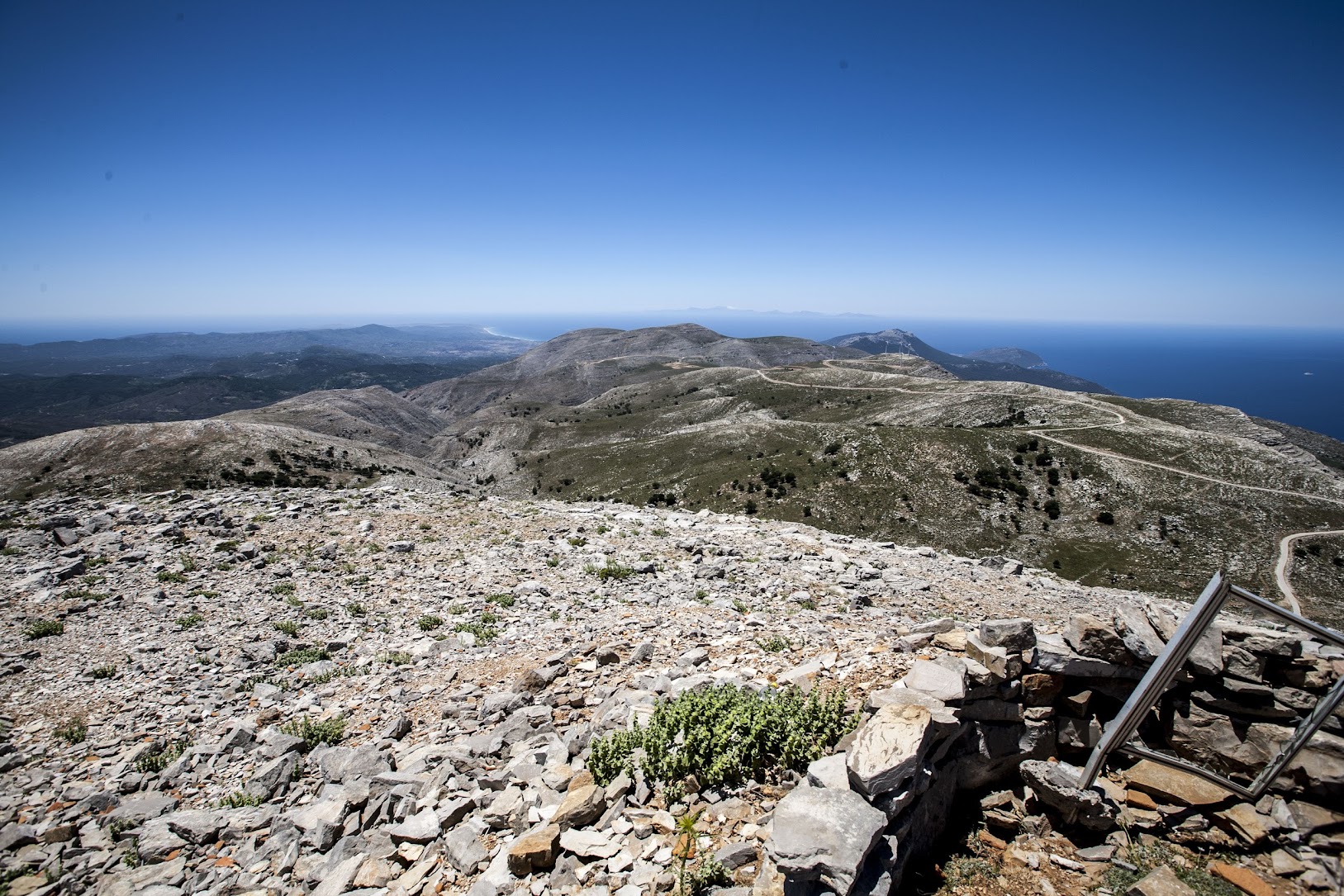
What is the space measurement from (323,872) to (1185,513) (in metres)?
69.9

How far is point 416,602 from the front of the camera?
591 inches

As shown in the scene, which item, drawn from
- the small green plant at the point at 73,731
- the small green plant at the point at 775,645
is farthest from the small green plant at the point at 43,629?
the small green plant at the point at 775,645

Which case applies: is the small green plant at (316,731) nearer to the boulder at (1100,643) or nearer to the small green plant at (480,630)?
the small green plant at (480,630)

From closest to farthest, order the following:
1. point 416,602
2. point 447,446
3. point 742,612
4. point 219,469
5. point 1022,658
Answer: point 1022,658 → point 742,612 → point 416,602 → point 219,469 → point 447,446

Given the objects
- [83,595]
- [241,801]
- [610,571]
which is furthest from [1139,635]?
[83,595]

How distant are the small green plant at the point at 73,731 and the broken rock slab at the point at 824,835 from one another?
40.6 ft

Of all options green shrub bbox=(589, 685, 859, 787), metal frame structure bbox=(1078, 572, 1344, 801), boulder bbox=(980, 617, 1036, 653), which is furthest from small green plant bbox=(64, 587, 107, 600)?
metal frame structure bbox=(1078, 572, 1344, 801)

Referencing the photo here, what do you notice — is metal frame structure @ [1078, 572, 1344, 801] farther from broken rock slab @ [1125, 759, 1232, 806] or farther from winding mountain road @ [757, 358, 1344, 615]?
winding mountain road @ [757, 358, 1344, 615]

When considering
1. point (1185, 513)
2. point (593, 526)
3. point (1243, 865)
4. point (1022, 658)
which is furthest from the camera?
point (1185, 513)

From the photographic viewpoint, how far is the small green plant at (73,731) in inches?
373

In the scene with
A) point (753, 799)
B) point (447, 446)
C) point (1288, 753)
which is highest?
point (1288, 753)

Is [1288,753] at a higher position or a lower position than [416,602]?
higher

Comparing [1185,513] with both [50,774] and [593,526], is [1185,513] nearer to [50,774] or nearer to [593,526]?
[593,526]

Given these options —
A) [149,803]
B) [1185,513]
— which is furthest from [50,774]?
[1185,513]
